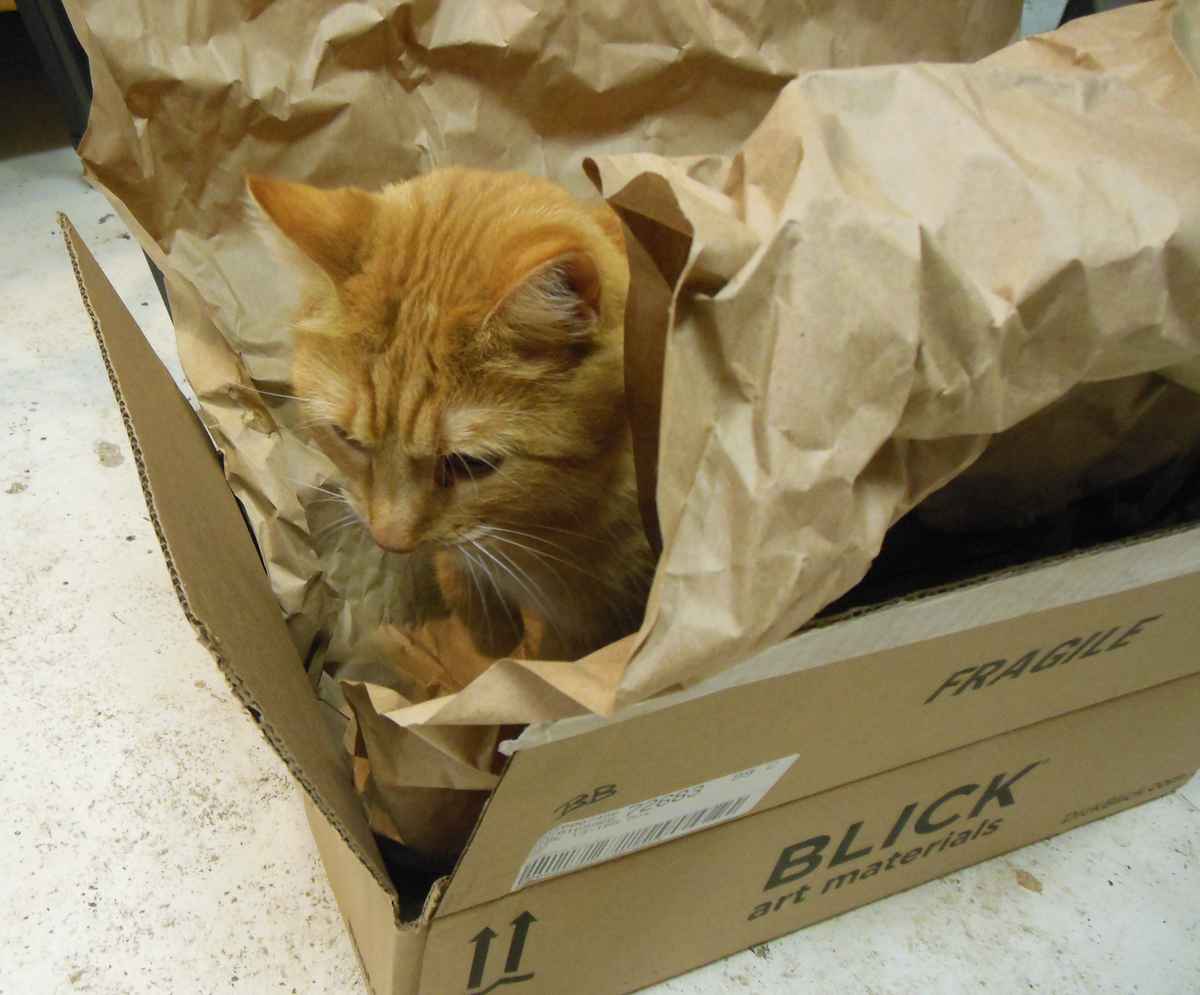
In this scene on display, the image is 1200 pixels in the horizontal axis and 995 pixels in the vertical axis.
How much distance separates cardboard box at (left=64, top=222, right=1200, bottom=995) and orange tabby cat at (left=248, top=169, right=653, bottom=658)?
13cm

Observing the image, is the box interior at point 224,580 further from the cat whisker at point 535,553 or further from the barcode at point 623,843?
the cat whisker at point 535,553

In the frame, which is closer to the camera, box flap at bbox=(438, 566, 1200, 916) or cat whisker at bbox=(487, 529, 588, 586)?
box flap at bbox=(438, 566, 1200, 916)

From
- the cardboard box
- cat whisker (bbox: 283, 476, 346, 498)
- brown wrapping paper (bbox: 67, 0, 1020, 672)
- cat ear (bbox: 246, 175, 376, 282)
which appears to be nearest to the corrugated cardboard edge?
the cardboard box

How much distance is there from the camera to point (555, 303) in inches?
24.6

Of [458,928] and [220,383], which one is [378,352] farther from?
[458,928]

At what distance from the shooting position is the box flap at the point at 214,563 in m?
0.47

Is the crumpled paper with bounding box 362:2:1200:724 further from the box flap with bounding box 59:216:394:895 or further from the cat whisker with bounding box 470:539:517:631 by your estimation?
the cat whisker with bounding box 470:539:517:631

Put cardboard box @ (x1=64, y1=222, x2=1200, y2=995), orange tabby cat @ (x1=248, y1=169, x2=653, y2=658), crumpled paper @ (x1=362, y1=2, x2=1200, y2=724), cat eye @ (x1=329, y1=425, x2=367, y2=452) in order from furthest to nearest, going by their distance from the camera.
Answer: cat eye @ (x1=329, y1=425, x2=367, y2=452) → orange tabby cat @ (x1=248, y1=169, x2=653, y2=658) → cardboard box @ (x1=64, y1=222, x2=1200, y2=995) → crumpled paper @ (x1=362, y1=2, x2=1200, y2=724)

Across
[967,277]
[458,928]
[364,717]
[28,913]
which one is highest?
[967,277]

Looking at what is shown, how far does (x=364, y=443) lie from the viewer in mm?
763

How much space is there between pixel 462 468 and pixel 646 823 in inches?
12.5

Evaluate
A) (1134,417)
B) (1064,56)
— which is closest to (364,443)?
(1064,56)

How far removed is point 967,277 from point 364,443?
Answer: 0.49 meters

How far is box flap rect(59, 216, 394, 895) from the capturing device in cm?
47
